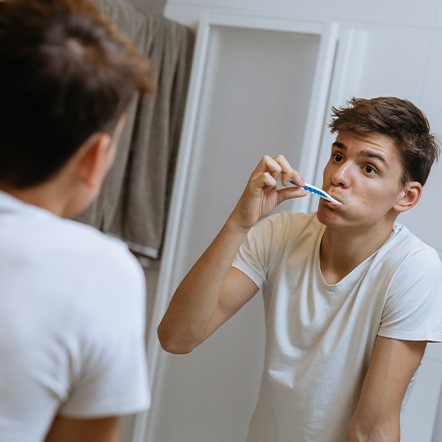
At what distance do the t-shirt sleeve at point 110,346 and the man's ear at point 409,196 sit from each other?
0.91 meters

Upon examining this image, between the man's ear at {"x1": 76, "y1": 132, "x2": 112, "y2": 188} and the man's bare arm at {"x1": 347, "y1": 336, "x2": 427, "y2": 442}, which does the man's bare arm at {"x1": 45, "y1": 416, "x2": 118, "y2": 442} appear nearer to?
the man's ear at {"x1": 76, "y1": 132, "x2": 112, "y2": 188}

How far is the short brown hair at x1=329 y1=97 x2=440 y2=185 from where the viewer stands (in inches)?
59.3

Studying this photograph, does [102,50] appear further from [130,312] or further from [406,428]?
[406,428]

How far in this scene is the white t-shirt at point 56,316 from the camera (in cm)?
69

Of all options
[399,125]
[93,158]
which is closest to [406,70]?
[399,125]

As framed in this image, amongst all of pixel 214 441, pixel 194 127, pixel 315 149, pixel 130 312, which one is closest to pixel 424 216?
pixel 315 149

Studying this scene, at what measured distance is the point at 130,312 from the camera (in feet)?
2.39

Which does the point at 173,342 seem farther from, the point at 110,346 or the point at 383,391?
the point at 110,346

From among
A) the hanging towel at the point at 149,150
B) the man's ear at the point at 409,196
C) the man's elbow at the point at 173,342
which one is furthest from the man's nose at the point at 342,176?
the hanging towel at the point at 149,150

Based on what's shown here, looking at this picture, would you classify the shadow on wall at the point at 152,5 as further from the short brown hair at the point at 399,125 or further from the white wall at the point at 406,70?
the short brown hair at the point at 399,125

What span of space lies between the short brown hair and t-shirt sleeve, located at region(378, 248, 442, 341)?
0.58 ft

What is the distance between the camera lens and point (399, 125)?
1.51 metres

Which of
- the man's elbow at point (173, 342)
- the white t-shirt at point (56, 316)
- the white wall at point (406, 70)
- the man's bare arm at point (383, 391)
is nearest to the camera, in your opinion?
the white t-shirt at point (56, 316)

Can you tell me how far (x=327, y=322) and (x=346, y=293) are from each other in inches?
2.6
